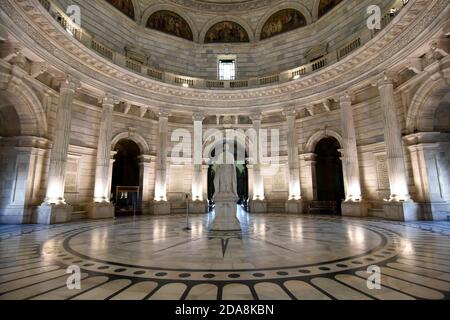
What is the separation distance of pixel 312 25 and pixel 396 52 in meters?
8.37

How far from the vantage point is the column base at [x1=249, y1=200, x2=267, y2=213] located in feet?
55.8

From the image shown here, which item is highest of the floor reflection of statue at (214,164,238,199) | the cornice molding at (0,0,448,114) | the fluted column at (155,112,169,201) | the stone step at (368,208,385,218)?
the cornice molding at (0,0,448,114)

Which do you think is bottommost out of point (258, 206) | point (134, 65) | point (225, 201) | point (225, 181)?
point (258, 206)

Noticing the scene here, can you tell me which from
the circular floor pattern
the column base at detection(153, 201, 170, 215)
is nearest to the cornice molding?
the column base at detection(153, 201, 170, 215)

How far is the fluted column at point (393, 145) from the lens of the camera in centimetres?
1144

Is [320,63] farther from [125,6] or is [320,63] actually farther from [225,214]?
[125,6]

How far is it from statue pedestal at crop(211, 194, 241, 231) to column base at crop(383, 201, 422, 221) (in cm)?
792

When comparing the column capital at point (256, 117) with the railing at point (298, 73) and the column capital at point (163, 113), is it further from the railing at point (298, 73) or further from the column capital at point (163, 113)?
the column capital at point (163, 113)

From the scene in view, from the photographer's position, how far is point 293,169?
653 inches

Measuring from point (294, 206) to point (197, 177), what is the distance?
707 centimetres

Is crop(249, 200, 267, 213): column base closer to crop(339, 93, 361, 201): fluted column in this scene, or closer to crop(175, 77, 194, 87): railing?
crop(339, 93, 361, 201): fluted column

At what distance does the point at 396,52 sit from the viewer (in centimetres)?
1140

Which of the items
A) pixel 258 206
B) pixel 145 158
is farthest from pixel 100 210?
pixel 258 206
